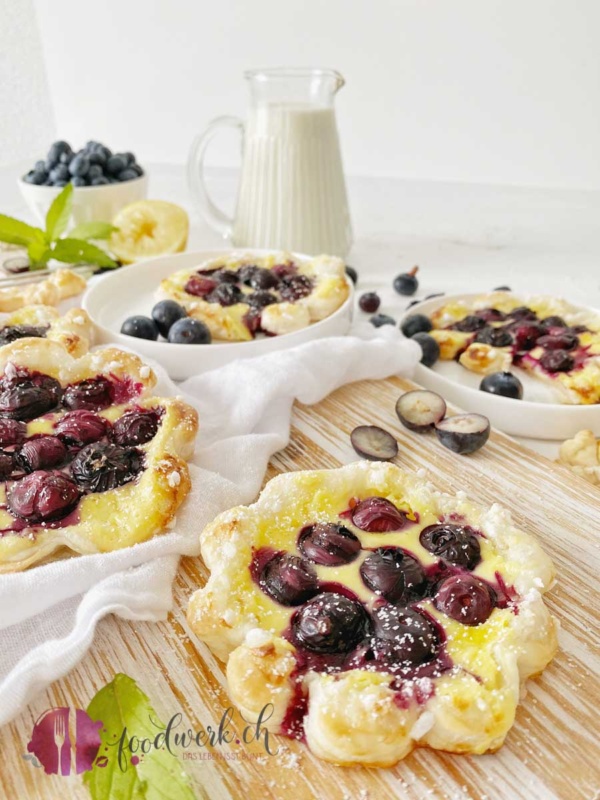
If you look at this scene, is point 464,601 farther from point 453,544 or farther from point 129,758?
point 129,758

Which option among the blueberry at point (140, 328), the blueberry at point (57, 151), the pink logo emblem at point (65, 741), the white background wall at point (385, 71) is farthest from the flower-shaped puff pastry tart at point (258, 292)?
the white background wall at point (385, 71)

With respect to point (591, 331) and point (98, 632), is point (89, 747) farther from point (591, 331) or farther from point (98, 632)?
point (591, 331)

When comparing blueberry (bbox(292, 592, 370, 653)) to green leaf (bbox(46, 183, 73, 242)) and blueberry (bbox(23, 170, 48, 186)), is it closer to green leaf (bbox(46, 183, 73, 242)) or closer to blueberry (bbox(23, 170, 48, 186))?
green leaf (bbox(46, 183, 73, 242))

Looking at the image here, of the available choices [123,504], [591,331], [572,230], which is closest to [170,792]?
[123,504]

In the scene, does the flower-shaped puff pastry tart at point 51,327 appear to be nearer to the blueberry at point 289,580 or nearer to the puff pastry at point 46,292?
the puff pastry at point 46,292

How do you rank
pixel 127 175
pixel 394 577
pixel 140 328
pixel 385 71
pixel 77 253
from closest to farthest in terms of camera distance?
pixel 394 577 → pixel 140 328 → pixel 77 253 → pixel 127 175 → pixel 385 71

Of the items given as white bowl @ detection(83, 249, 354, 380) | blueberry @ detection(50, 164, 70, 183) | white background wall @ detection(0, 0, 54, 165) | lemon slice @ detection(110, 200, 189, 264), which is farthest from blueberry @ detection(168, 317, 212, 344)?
white background wall @ detection(0, 0, 54, 165)

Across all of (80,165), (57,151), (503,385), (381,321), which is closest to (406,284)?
(381,321)
